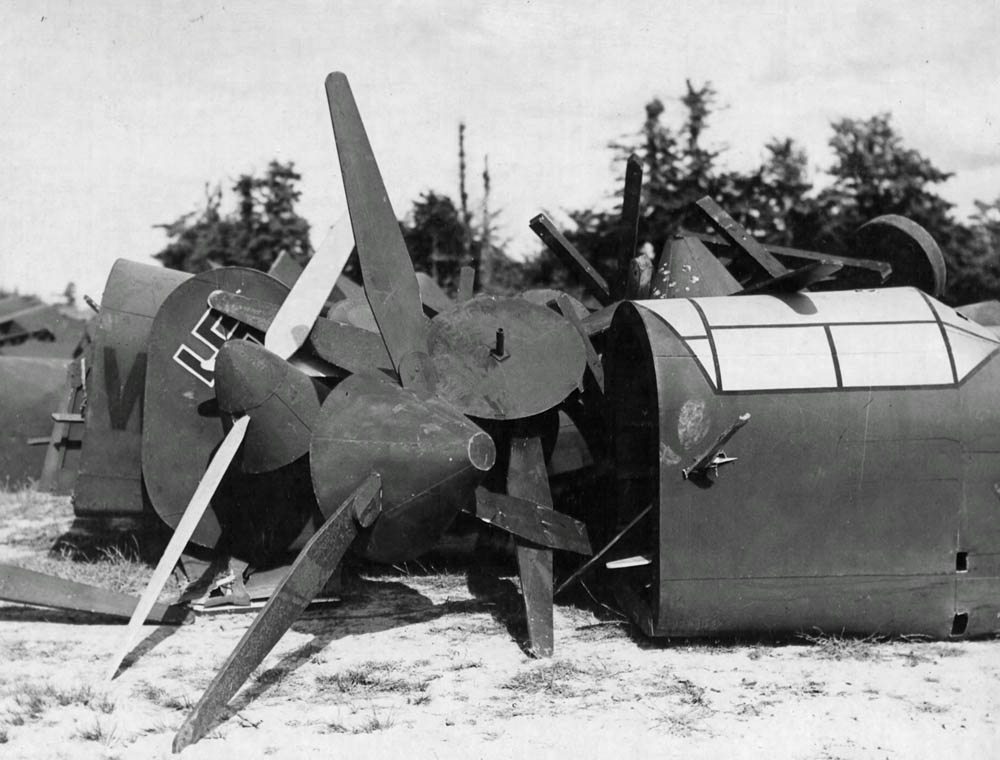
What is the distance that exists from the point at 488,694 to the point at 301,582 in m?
1.17

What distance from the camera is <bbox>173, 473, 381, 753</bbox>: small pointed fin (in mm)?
4883

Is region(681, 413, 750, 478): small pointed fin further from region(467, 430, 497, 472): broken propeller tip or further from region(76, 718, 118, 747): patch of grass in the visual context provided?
region(76, 718, 118, 747): patch of grass

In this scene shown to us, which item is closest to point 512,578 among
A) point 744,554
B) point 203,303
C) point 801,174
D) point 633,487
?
point 633,487

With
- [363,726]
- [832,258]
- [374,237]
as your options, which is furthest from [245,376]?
[832,258]

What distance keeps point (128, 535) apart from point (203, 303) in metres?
3.30

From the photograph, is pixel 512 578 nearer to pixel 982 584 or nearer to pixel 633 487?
pixel 633 487

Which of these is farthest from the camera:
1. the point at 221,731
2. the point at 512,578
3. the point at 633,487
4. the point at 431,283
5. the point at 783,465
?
the point at 431,283

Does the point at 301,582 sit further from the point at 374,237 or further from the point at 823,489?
the point at 823,489

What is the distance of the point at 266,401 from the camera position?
605 centimetres

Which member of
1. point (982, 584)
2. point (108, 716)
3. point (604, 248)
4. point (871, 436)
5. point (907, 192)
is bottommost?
point (108, 716)

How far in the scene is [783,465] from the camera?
5754 millimetres

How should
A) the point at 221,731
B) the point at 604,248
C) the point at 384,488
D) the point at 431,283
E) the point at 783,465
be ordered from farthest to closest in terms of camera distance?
the point at 604,248, the point at 431,283, the point at 783,465, the point at 384,488, the point at 221,731

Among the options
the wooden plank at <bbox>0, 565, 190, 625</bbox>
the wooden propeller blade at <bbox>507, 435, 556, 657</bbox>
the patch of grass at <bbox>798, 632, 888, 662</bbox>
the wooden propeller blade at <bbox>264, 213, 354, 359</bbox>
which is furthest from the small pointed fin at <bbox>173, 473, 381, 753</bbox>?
the patch of grass at <bbox>798, 632, 888, 662</bbox>

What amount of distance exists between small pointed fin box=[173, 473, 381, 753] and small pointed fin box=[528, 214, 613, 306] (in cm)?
365
